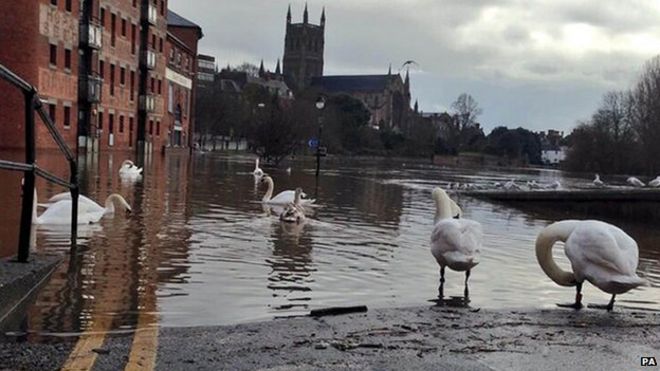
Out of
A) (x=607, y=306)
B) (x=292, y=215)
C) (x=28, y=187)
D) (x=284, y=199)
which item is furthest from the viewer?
(x=284, y=199)

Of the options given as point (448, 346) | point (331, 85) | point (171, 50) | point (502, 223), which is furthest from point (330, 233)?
point (331, 85)

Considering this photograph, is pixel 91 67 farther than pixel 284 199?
Yes

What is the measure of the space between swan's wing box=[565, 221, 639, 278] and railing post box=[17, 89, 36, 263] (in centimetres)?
508

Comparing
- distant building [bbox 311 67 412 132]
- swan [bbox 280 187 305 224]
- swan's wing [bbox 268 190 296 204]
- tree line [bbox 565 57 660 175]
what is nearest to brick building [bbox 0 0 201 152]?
swan's wing [bbox 268 190 296 204]

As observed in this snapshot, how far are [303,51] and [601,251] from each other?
619 ft

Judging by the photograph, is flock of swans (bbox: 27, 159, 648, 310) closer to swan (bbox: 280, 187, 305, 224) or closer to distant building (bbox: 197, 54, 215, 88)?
swan (bbox: 280, 187, 305, 224)

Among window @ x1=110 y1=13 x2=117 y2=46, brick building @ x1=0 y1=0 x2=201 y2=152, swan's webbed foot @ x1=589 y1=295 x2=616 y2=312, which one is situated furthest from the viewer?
window @ x1=110 y1=13 x2=117 y2=46

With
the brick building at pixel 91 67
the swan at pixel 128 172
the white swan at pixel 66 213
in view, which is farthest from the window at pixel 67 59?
the white swan at pixel 66 213

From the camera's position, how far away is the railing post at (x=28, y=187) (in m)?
6.25

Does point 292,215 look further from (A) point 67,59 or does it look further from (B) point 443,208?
(A) point 67,59

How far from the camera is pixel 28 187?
6496mm

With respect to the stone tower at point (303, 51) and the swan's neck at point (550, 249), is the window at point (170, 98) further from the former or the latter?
the stone tower at point (303, 51)

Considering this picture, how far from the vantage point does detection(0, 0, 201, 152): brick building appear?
35.6 m

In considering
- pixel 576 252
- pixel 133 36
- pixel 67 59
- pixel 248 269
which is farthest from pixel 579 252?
pixel 133 36
